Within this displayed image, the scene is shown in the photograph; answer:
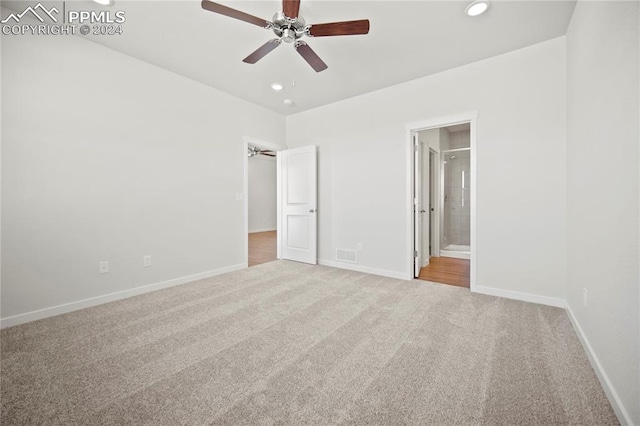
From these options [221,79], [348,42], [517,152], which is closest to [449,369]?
[517,152]

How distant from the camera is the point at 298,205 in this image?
468cm

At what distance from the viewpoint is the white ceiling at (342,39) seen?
7.26 ft

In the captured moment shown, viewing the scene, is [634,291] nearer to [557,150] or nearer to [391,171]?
[557,150]

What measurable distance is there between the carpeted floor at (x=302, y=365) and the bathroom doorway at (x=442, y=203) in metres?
1.20

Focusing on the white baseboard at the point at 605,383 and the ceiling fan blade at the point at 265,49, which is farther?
the ceiling fan blade at the point at 265,49

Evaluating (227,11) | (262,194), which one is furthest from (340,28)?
(262,194)

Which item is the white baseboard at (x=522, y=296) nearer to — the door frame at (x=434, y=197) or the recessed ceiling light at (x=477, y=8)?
the door frame at (x=434, y=197)

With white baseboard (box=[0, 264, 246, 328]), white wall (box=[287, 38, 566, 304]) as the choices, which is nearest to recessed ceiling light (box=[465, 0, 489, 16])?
white wall (box=[287, 38, 566, 304])

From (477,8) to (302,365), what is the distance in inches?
122

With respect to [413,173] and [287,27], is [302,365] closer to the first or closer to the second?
[287,27]

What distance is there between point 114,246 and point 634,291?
406 centimetres

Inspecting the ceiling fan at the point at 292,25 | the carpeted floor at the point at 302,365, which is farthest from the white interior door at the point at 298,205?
the ceiling fan at the point at 292,25

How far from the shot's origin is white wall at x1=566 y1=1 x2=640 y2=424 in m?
1.20

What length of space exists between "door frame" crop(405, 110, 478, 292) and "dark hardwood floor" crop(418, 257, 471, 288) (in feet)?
1.25
